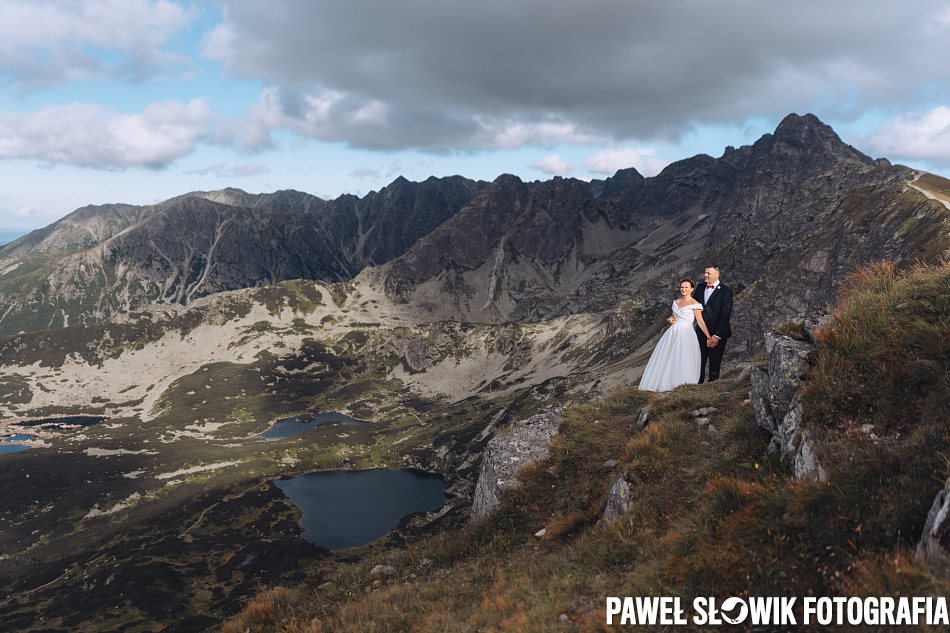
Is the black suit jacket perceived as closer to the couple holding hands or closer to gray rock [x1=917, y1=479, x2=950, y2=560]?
the couple holding hands

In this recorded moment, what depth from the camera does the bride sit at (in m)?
20.5

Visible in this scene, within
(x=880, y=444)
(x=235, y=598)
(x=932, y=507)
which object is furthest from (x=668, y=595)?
(x=235, y=598)

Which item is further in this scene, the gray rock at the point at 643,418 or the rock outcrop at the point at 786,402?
the gray rock at the point at 643,418

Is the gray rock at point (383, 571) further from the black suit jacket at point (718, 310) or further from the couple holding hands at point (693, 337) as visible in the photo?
the black suit jacket at point (718, 310)

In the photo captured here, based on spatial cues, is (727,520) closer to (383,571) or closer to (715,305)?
(383,571)

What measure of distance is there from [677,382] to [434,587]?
14278 mm

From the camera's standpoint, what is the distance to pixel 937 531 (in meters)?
7.12

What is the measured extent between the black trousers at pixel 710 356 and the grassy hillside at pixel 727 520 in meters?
4.10

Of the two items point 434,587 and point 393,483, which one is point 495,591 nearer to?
point 434,587

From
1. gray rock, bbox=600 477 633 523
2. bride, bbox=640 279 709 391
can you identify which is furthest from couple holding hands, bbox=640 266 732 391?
gray rock, bbox=600 477 633 523

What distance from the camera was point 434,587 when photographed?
43.6ft

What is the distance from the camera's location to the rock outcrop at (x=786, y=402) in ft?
34.1

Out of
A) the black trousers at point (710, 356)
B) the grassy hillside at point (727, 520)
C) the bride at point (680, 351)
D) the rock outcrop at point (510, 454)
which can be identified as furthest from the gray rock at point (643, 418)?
the black trousers at point (710, 356)

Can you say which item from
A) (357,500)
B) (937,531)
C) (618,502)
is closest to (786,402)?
(618,502)
